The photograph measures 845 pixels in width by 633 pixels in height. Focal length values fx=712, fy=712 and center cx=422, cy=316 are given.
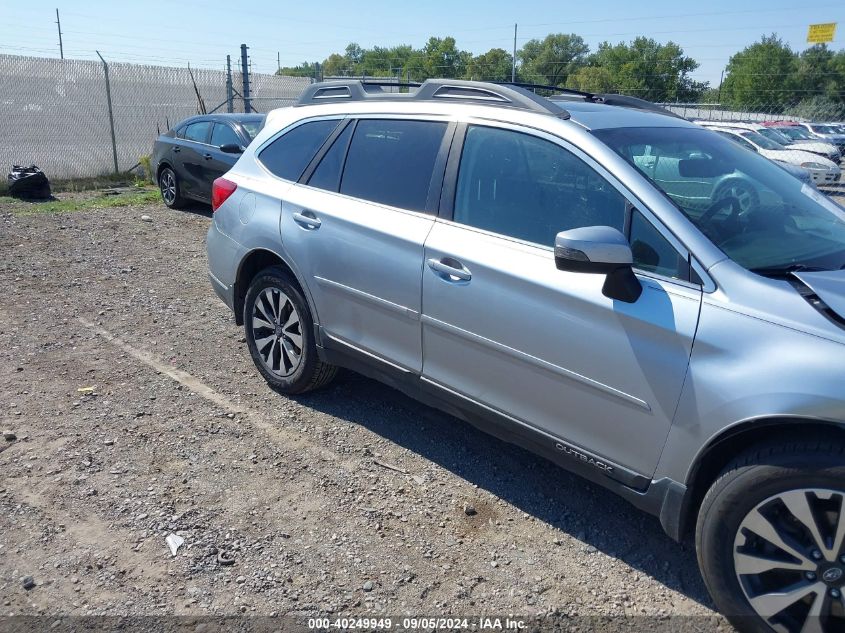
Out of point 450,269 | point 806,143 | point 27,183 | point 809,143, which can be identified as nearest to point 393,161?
point 450,269

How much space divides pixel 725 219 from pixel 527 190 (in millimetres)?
866

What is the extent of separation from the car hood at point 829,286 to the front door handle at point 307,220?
97.7 inches

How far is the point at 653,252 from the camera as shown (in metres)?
2.79

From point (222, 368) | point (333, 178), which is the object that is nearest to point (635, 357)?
point (333, 178)

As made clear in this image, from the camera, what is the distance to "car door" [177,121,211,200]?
11.0m

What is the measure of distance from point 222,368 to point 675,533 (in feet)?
11.2

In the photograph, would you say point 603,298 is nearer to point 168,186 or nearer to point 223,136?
point 223,136

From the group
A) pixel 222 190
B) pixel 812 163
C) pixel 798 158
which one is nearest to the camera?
pixel 222 190

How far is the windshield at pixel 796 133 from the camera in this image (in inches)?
944

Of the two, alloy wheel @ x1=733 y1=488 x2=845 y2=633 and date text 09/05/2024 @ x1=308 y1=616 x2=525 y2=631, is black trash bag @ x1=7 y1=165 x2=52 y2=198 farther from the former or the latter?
alloy wheel @ x1=733 y1=488 x2=845 y2=633

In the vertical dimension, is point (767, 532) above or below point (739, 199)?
below

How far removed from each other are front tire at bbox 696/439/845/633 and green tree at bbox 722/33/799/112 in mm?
50506

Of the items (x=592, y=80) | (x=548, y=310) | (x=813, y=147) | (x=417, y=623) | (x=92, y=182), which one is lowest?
(x=417, y=623)

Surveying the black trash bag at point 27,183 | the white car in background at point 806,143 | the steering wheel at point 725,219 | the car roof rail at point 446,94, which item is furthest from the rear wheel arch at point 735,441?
the white car in background at point 806,143
